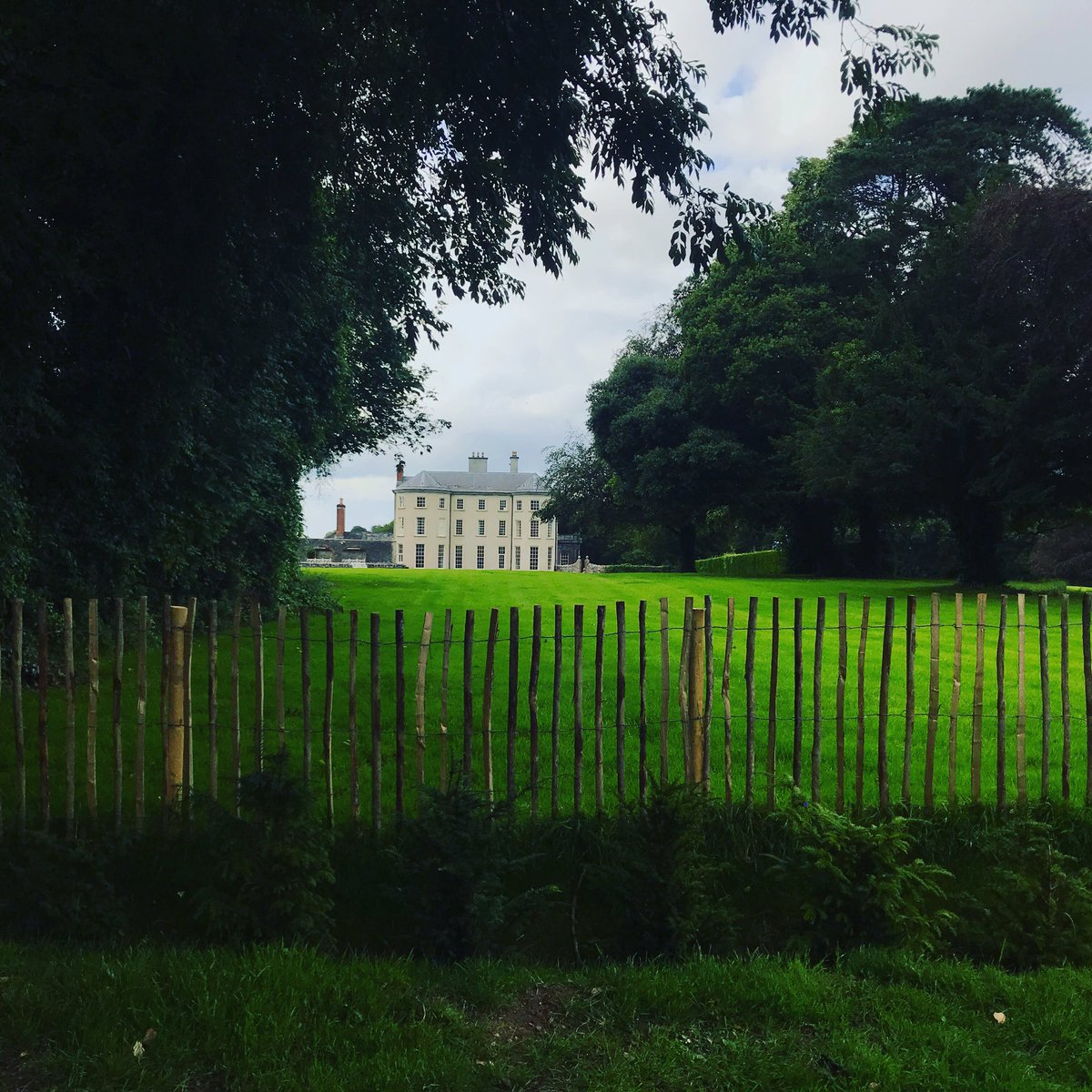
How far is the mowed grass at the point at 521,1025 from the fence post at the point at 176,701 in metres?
1.59

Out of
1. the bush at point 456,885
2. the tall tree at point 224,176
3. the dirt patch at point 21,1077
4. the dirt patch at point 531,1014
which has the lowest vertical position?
the dirt patch at point 531,1014

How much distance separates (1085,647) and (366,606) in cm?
1767

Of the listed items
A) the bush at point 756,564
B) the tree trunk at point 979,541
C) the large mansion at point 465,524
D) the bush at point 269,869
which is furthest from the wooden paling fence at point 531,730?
the large mansion at point 465,524

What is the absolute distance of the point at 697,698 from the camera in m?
6.39

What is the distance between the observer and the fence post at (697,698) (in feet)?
20.7

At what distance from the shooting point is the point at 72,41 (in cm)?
736

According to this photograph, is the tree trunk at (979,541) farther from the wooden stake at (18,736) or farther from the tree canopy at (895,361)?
the wooden stake at (18,736)

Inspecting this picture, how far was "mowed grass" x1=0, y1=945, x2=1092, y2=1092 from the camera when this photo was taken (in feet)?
12.6

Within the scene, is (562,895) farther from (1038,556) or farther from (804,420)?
(1038,556)

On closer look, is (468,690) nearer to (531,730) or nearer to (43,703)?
(531,730)

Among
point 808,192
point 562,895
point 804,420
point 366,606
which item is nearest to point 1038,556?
point 804,420

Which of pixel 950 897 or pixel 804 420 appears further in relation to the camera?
pixel 804 420

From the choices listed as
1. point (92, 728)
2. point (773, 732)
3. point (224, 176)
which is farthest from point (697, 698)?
point (224, 176)

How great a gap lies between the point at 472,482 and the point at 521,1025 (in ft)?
325
